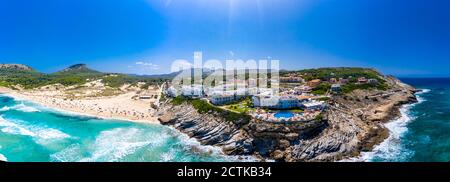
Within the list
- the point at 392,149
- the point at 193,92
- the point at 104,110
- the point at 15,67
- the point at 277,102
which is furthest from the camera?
the point at 15,67

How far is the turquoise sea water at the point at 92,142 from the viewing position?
21109 mm

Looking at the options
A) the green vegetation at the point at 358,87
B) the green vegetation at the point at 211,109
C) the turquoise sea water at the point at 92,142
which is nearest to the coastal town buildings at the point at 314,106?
the green vegetation at the point at 211,109

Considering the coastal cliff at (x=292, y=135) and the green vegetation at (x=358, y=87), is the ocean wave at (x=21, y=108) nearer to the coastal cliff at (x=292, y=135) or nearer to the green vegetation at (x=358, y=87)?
the coastal cliff at (x=292, y=135)

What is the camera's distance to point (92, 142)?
81.7 ft

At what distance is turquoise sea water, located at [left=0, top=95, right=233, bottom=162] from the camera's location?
2111 cm

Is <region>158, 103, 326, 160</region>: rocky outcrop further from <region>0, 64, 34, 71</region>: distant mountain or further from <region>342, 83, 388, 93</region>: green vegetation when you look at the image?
<region>0, 64, 34, 71</region>: distant mountain

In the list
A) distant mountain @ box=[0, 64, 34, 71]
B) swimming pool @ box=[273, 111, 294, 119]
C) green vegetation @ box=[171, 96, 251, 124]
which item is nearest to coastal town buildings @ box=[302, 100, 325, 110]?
swimming pool @ box=[273, 111, 294, 119]

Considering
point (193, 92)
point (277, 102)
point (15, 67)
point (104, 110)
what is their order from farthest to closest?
point (15, 67)
point (104, 110)
point (193, 92)
point (277, 102)

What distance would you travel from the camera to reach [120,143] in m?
24.4

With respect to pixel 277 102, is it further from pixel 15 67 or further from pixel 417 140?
pixel 15 67

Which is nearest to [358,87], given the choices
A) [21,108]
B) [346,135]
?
[346,135]

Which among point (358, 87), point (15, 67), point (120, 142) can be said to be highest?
point (15, 67)

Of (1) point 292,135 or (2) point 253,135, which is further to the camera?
(2) point 253,135
